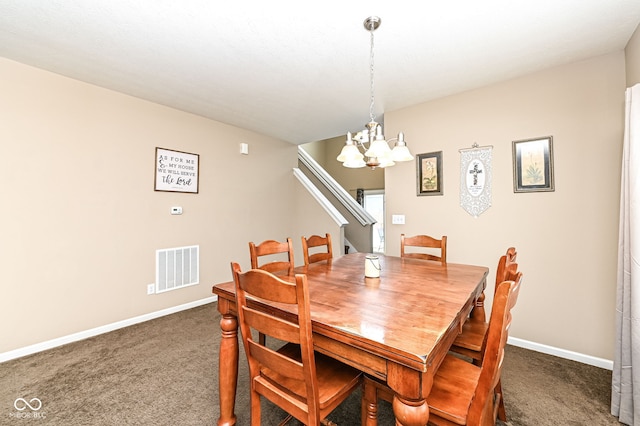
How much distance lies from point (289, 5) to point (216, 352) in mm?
2583

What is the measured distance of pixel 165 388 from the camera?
69.8 inches

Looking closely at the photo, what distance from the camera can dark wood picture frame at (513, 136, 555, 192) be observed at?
2.29m

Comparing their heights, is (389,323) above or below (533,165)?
below

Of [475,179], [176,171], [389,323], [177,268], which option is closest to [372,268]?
[389,323]

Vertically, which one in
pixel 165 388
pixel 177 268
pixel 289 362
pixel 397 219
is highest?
pixel 397 219

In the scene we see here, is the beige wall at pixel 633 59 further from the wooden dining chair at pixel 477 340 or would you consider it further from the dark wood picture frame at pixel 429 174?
the wooden dining chair at pixel 477 340

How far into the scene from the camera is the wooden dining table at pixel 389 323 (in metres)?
0.83

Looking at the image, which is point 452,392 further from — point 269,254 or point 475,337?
point 269,254

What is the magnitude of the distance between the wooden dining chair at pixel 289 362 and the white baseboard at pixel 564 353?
6.73ft

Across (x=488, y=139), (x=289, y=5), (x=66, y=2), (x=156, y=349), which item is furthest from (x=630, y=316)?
(x=66, y=2)

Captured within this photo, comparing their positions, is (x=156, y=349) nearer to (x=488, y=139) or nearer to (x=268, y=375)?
(x=268, y=375)

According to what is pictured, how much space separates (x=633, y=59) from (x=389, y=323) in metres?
2.55

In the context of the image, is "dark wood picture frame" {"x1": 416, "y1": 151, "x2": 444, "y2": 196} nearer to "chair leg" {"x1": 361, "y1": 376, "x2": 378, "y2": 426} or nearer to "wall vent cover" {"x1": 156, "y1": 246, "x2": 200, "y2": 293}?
"chair leg" {"x1": 361, "y1": 376, "x2": 378, "y2": 426}

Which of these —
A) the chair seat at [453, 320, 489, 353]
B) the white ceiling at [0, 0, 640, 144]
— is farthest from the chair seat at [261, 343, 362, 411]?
the white ceiling at [0, 0, 640, 144]
